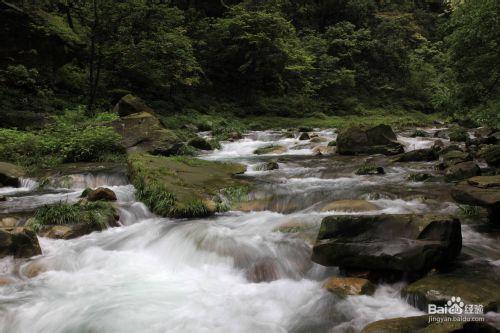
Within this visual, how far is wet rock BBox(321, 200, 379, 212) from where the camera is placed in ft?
22.9

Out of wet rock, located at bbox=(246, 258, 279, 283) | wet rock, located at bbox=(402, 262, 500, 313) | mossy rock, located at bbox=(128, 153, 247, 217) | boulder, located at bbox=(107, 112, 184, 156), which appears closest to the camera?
wet rock, located at bbox=(402, 262, 500, 313)

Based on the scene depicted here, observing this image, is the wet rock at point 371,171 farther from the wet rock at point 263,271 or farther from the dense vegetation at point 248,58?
the wet rock at point 263,271

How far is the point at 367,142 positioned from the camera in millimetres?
13711

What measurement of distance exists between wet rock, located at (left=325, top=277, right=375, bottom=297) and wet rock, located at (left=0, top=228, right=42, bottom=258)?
4053mm

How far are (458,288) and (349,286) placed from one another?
44.1 inches

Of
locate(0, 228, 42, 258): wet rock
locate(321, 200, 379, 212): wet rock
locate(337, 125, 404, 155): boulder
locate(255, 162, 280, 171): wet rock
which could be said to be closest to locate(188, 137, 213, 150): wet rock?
locate(255, 162, 280, 171): wet rock

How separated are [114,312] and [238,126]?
17476mm

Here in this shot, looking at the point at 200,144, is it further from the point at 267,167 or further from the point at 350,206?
the point at 350,206

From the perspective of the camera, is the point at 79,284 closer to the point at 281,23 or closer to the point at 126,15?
the point at 126,15

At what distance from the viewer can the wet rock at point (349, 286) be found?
4.45m

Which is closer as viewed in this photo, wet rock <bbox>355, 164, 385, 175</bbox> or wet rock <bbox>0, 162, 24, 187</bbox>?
wet rock <bbox>0, 162, 24, 187</bbox>

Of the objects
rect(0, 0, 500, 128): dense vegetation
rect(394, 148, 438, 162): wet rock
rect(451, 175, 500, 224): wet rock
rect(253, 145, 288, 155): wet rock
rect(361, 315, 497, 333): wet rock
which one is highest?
rect(0, 0, 500, 128): dense vegetation

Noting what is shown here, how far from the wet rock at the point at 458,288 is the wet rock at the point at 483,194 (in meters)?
1.42

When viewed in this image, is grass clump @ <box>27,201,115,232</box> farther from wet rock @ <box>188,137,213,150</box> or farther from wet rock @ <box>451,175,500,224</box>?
wet rock @ <box>188,137,213,150</box>
